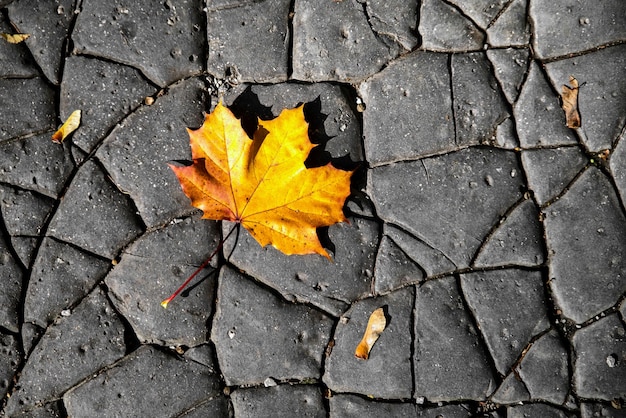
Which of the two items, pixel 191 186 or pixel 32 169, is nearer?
pixel 191 186

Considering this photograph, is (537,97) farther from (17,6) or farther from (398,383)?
(17,6)

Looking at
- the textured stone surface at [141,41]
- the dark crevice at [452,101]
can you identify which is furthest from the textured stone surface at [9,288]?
the dark crevice at [452,101]

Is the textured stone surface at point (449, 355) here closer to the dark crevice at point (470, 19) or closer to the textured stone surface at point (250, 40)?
the dark crevice at point (470, 19)

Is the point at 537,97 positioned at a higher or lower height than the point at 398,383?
higher

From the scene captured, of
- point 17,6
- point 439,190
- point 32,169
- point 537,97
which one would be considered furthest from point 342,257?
point 17,6

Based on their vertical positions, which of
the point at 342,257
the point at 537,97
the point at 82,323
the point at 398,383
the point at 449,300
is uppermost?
the point at 537,97

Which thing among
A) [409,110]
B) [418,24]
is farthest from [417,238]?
[418,24]

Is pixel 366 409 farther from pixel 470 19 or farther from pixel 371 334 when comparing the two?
pixel 470 19
